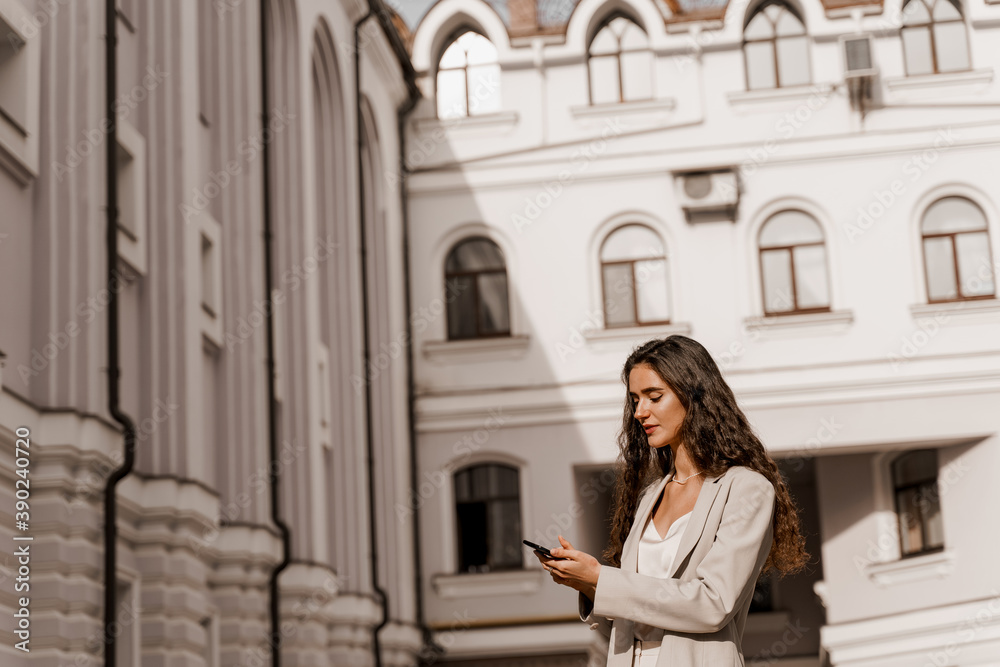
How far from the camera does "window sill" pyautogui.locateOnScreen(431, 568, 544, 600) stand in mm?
20734

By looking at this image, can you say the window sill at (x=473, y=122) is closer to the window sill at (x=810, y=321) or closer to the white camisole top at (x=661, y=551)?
the window sill at (x=810, y=321)

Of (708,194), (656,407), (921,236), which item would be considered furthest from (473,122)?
(656,407)

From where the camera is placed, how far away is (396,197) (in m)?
21.8

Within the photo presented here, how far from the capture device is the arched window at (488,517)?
21.2 meters

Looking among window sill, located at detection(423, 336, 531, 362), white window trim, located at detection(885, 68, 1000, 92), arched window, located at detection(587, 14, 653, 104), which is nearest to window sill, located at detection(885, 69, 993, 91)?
white window trim, located at detection(885, 68, 1000, 92)

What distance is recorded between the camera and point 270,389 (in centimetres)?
1448

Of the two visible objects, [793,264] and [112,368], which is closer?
[112,368]

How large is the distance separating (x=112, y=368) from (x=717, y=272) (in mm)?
12804

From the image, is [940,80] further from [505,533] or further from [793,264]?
[505,533]

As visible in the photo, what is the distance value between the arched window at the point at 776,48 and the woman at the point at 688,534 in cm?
1878

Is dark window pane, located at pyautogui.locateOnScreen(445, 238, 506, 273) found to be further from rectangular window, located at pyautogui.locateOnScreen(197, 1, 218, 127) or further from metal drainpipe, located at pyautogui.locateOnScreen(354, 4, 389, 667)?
rectangular window, located at pyautogui.locateOnScreen(197, 1, 218, 127)

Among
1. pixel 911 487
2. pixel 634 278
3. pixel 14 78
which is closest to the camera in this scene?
pixel 14 78

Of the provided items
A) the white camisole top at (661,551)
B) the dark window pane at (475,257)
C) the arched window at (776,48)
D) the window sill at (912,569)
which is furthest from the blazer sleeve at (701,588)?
the arched window at (776,48)

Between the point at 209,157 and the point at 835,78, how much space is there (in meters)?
11.1
